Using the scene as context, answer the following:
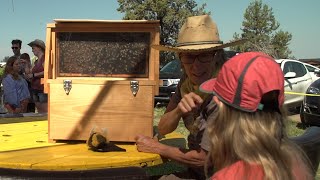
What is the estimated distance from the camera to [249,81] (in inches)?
48.8

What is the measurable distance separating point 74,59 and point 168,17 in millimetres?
34342

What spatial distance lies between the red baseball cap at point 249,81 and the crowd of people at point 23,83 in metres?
5.44

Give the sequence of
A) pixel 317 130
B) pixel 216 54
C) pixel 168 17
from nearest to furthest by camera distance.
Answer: pixel 317 130
pixel 216 54
pixel 168 17

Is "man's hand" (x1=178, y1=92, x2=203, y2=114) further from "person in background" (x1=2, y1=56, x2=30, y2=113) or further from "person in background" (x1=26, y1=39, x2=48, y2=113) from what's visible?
"person in background" (x1=2, y1=56, x2=30, y2=113)

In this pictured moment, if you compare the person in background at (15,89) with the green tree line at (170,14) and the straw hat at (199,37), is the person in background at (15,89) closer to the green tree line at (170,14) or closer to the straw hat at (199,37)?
the straw hat at (199,37)

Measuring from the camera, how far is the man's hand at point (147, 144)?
2134mm

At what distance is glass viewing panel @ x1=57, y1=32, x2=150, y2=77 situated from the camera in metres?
2.37

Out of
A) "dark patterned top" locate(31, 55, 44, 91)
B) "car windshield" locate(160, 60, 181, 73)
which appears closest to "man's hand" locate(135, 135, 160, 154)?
"dark patterned top" locate(31, 55, 44, 91)

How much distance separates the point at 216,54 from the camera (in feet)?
7.24

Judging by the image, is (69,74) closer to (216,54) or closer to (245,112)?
(216,54)

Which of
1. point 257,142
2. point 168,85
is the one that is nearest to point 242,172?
point 257,142

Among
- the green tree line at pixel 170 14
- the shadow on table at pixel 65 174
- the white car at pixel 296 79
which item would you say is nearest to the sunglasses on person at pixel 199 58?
the shadow on table at pixel 65 174

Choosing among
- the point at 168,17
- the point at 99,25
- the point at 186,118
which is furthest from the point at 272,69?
the point at 168,17

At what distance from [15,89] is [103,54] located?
15.9 ft
